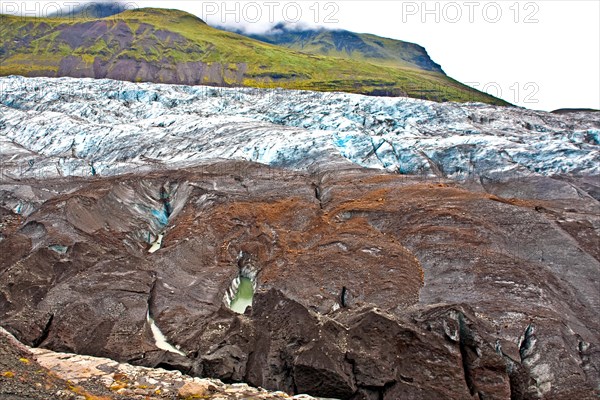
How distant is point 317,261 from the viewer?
31.8 m

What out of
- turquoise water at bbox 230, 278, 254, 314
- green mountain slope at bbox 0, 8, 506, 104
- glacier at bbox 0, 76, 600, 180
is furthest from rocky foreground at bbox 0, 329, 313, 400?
green mountain slope at bbox 0, 8, 506, 104

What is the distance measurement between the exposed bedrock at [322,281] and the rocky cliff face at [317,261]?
0.35 ft

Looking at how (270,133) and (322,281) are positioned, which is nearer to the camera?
(322,281)

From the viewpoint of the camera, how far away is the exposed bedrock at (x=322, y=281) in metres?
19.0

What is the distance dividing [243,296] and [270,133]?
35.8 m

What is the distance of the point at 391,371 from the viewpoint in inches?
714

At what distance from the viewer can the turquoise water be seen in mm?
29953

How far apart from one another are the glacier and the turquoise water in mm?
24921

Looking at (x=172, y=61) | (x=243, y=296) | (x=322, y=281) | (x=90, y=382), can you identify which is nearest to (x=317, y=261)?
→ (x=322, y=281)

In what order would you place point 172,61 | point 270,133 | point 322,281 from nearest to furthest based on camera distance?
point 322,281 → point 270,133 → point 172,61

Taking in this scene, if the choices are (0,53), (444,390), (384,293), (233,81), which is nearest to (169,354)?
(444,390)

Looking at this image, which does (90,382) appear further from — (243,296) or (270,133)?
(270,133)

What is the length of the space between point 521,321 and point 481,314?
1980 mm

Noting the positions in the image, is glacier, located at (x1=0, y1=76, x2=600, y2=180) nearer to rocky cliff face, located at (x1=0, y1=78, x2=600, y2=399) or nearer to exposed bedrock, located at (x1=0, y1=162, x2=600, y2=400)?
rocky cliff face, located at (x1=0, y1=78, x2=600, y2=399)
